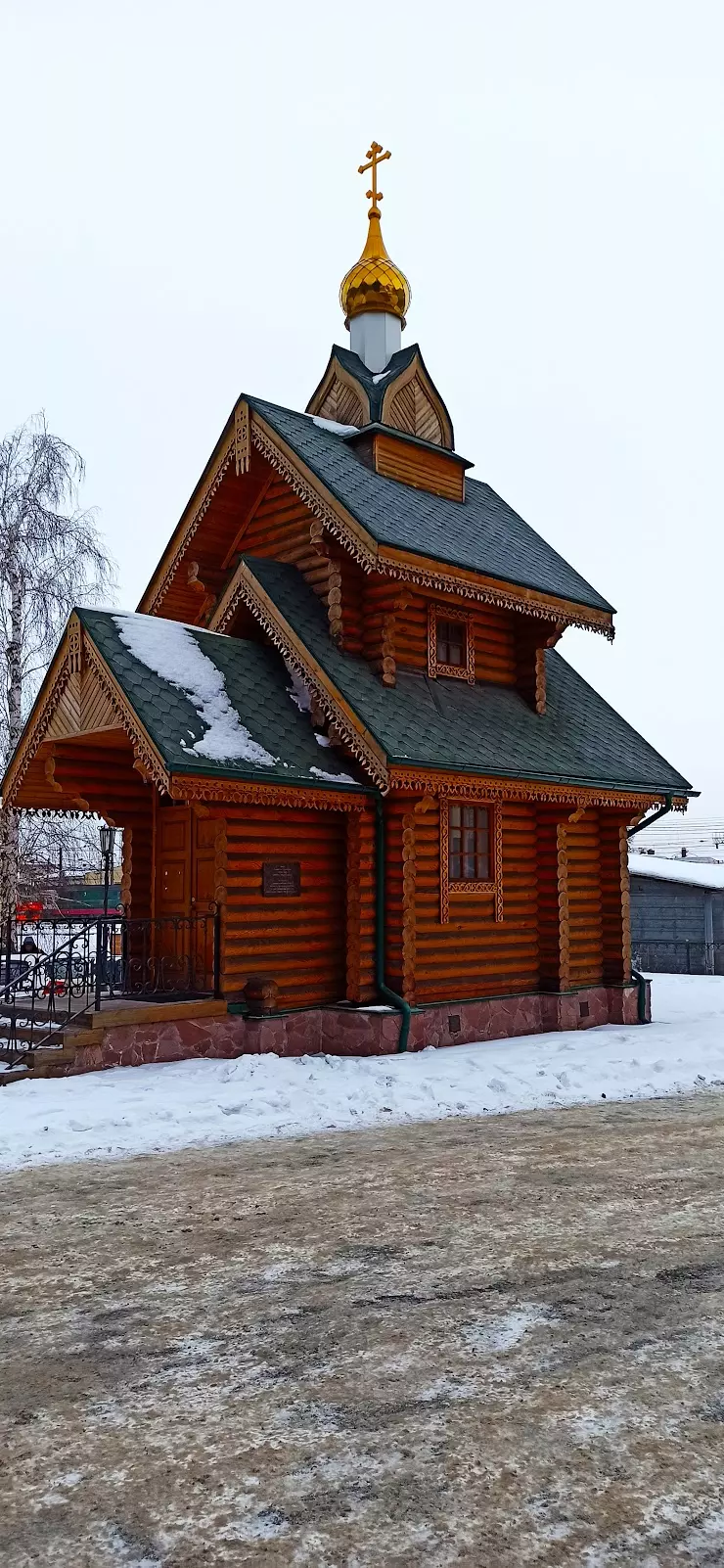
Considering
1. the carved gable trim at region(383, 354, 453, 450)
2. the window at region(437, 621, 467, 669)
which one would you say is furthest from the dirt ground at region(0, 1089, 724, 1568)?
the carved gable trim at region(383, 354, 453, 450)

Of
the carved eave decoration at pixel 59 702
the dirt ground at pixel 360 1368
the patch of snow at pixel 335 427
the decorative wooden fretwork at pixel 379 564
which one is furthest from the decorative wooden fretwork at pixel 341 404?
the dirt ground at pixel 360 1368

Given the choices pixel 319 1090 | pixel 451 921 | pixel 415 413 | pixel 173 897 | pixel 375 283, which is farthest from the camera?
pixel 375 283

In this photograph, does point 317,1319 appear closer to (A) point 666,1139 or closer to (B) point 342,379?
(A) point 666,1139

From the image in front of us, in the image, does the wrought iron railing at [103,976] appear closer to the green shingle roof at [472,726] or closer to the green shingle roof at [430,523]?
the green shingle roof at [472,726]

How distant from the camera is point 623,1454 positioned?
142 inches

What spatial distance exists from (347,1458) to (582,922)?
1267 cm

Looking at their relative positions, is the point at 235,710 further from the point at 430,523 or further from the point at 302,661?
the point at 430,523

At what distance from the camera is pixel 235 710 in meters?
12.3

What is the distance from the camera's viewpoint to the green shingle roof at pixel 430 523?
13820 mm

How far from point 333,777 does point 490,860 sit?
10.4 feet

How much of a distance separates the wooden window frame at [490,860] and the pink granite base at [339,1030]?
4.16ft

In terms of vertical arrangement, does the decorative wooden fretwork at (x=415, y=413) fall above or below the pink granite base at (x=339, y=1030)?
above

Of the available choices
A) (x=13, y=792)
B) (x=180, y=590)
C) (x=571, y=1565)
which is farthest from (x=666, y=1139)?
(x=180, y=590)

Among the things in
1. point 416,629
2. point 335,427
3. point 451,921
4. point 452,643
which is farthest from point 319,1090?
point 335,427
